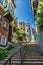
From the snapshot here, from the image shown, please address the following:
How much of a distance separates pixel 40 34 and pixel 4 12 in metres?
9.13

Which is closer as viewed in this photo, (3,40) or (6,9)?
(3,40)

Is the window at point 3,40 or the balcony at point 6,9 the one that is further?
the balcony at point 6,9

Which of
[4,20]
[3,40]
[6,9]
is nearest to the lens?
[3,40]

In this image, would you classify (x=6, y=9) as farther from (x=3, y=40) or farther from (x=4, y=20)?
(x=3, y=40)

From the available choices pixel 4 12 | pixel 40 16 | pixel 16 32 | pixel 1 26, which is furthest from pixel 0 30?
pixel 16 32

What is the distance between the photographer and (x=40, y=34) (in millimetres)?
15758

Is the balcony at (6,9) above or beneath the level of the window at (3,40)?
above

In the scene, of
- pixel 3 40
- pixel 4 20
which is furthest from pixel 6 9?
pixel 3 40

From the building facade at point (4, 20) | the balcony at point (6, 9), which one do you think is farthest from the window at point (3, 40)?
the balcony at point (6, 9)

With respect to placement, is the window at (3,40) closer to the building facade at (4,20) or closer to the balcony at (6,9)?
the building facade at (4,20)

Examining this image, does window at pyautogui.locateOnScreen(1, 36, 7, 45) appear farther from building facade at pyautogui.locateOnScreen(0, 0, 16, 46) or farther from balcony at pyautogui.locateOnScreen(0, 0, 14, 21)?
balcony at pyautogui.locateOnScreen(0, 0, 14, 21)

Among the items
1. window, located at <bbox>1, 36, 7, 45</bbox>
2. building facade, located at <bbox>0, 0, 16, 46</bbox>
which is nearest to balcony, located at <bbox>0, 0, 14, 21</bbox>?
building facade, located at <bbox>0, 0, 16, 46</bbox>

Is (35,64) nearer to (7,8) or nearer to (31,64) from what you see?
(31,64)

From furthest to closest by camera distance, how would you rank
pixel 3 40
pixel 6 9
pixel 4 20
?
pixel 6 9 → pixel 4 20 → pixel 3 40
